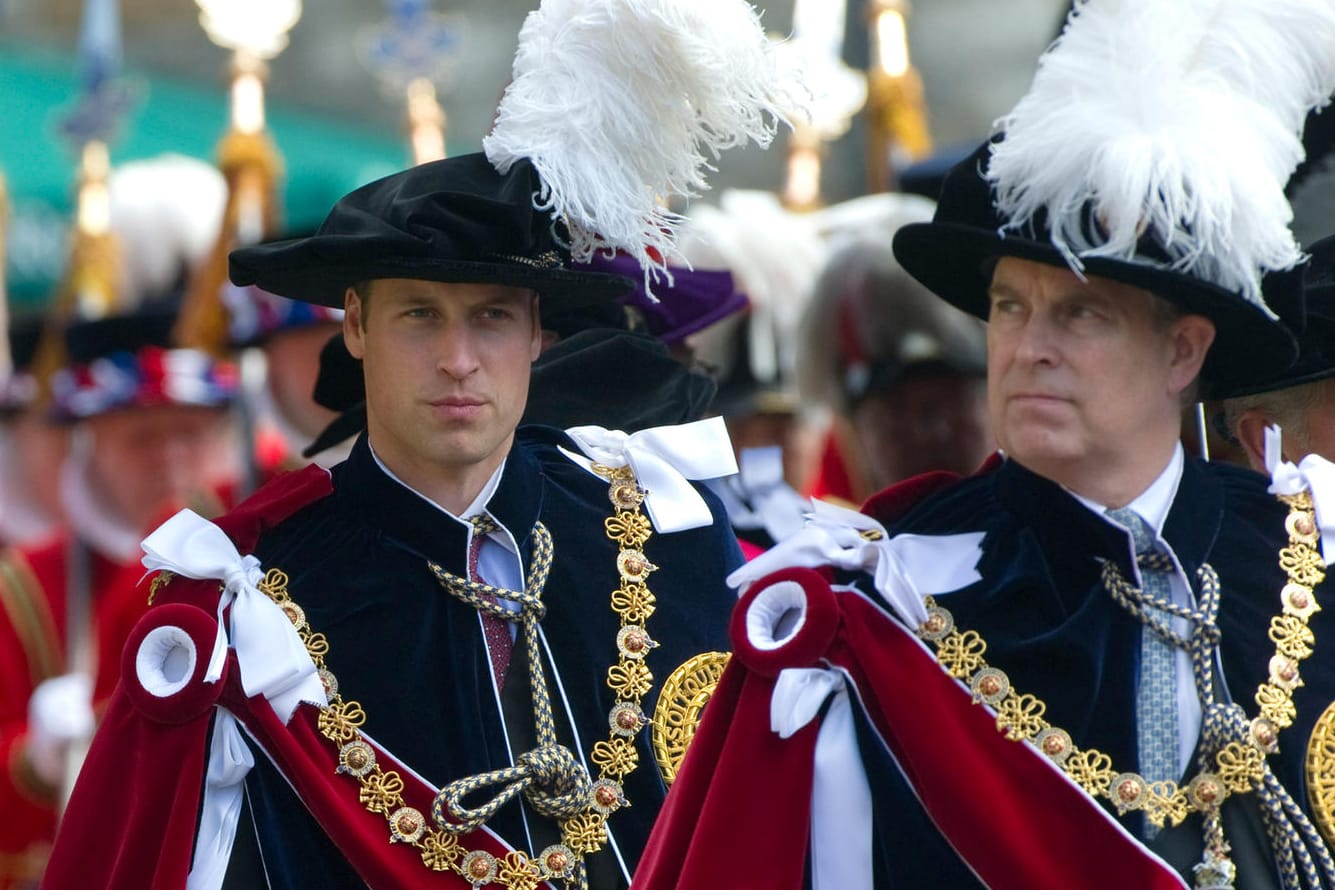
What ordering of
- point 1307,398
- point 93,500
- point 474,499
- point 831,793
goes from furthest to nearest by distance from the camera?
point 93,500 → point 1307,398 → point 474,499 → point 831,793

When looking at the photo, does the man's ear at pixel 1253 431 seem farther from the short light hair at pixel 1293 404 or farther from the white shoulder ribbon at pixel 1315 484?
the white shoulder ribbon at pixel 1315 484

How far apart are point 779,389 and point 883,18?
5.92ft

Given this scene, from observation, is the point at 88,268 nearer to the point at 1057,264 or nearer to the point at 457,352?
the point at 457,352

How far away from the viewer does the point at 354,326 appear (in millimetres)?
4020

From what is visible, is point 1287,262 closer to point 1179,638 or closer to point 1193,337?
point 1193,337

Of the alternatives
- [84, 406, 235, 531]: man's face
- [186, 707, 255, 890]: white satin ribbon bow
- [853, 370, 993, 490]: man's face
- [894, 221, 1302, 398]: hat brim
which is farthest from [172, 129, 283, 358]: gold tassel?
[894, 221, 1302, 398]: hat brim

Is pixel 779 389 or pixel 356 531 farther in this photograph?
pixel 779 389

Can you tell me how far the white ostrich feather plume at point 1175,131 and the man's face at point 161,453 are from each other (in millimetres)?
4449

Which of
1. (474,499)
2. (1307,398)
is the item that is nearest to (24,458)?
(474,499)

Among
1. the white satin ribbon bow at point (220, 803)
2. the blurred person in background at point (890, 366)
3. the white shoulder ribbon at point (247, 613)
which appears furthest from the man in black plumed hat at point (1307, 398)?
the blurred person in background at point (890, 366)

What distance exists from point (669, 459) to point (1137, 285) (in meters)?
1.13

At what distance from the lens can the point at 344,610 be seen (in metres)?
3.87

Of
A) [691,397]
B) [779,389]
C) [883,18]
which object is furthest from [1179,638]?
[883,18]

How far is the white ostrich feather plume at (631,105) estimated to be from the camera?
3.94m
